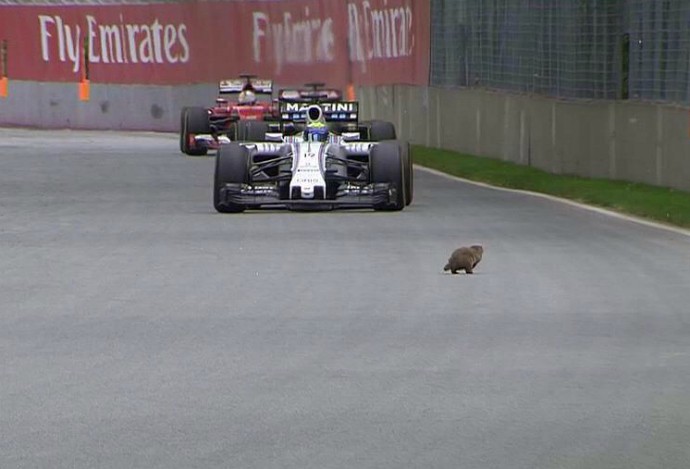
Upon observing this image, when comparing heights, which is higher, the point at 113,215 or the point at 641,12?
the point at 641,12

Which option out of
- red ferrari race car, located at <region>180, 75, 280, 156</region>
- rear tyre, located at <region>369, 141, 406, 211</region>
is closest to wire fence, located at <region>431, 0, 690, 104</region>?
red ferrari race car, located at <region>180, 75, 280, 156</region>

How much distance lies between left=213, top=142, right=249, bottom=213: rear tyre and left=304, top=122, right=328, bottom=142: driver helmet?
1172mm

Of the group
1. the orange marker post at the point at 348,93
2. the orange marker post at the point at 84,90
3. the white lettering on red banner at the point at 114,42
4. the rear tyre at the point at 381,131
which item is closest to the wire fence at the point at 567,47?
the rear tyre at the point at 381,131

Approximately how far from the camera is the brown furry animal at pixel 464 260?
15070 millimetres

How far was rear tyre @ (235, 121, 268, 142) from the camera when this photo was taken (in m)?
28.0

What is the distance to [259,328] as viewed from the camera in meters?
12.0

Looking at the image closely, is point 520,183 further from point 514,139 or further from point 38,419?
point 38,419

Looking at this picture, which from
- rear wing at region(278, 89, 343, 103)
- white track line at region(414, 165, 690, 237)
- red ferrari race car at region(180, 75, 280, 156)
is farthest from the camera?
red ferrari race car at region(180, 75, 280, 156)

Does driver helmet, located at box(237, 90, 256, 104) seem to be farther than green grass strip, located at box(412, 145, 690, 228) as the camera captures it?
Yes

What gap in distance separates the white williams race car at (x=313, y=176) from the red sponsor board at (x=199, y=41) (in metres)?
18.2

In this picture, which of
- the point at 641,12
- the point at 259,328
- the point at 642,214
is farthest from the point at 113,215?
the point at 259,328

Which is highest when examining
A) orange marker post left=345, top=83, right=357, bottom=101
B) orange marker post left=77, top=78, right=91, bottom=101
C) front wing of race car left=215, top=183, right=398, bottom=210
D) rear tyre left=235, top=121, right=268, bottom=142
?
rear tyre left=235, top=121, right=268, bottom=142

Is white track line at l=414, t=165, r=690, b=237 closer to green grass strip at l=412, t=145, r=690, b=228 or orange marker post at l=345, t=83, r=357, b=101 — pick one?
green grass strip at l=412, t=145, r=690, b=228

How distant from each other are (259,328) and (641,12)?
49.5ft
